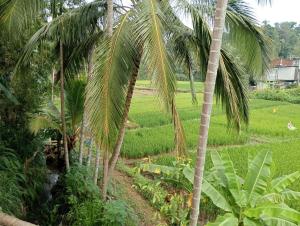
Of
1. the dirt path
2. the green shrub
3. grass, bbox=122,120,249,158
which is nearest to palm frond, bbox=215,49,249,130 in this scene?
the dirt path

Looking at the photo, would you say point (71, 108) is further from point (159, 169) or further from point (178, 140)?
point (159, 169)

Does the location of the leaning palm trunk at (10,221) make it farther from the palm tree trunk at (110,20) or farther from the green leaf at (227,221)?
the palm tree trunk at (110,20)

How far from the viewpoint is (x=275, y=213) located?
13.1 ft

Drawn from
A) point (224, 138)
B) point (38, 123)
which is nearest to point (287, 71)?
point (224, 138)

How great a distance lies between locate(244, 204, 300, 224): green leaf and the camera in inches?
152

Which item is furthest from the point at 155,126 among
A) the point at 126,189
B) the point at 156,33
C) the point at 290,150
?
the point at 156,33

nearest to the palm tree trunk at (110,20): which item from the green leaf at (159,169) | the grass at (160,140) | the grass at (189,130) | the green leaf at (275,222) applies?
the green leaf at (159,169)

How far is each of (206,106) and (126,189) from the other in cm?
552

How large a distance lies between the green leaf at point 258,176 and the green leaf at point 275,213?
0.21 metres

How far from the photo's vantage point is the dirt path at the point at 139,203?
6719mm

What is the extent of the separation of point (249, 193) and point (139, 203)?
3365 millimetres

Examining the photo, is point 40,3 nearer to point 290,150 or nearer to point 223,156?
point 223,156

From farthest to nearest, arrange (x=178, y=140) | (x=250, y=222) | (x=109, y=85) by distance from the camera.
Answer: (x=178, y=140), (x=250, y=222), (x=109, y=85)

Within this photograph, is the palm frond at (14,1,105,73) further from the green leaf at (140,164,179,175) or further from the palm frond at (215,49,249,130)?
the green leaf at (140,164,179,175)
